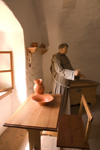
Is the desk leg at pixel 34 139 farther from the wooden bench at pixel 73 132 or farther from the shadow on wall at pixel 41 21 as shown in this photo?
the shadow on wall at pixel 41 21

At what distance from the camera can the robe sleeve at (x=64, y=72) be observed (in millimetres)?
2148

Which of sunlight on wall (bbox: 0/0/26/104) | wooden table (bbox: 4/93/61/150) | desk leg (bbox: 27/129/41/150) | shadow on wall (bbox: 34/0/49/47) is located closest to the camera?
A: wooden table (bbox: 4/93/61/150)

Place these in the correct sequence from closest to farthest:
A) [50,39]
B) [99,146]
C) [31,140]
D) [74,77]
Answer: [31,140] < [99,146] < [74,77] < [50,39]

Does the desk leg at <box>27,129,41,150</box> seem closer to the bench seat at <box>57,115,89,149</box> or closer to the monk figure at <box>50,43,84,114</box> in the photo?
the bench seat at <box>57,115,89,149</box>

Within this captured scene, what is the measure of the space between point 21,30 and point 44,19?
1.16m

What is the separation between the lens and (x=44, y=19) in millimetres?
3088

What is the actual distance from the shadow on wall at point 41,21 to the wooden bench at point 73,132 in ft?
7.65

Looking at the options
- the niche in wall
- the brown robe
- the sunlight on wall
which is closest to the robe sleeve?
the brown robe

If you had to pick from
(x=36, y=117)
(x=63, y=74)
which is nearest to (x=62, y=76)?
(x=63, y=74)

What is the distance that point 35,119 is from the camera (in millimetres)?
1248

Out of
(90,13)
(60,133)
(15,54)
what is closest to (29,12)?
Result: (15,54)

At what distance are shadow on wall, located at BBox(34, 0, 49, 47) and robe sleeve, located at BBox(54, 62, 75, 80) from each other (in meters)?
1.45

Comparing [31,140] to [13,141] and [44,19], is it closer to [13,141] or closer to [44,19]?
[13,141]

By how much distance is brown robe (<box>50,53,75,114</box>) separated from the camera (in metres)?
2.21
